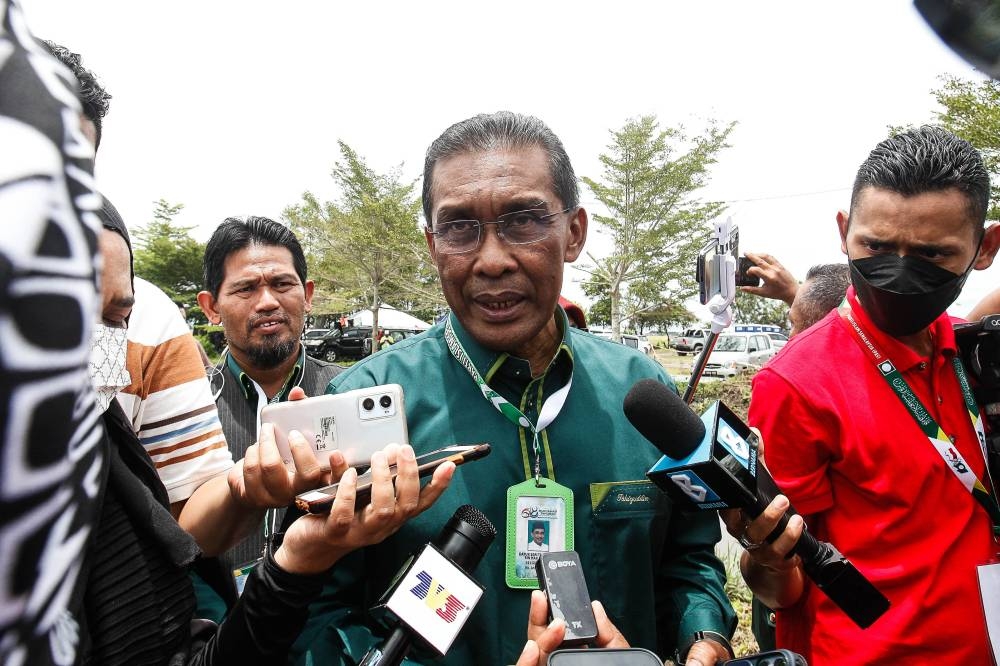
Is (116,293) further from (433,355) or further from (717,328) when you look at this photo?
(717,328)

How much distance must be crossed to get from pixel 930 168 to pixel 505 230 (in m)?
1.45

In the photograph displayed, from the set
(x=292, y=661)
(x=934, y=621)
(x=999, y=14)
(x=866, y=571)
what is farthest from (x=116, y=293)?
(x=934, y=621)

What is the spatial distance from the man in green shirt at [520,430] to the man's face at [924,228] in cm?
106

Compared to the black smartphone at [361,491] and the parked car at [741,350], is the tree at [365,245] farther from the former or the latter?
the black smartphone at [361,491]

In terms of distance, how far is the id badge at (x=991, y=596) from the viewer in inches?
67.5

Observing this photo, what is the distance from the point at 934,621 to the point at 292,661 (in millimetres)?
1822

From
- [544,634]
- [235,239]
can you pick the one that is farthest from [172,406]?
[235,239]

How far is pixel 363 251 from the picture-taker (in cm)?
2664

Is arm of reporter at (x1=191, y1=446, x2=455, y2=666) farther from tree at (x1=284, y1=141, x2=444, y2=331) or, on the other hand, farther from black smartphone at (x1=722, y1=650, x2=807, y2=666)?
tree at (x1=284, y1=141, x2=444, y2=331)

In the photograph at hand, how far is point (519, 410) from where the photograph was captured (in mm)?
1789

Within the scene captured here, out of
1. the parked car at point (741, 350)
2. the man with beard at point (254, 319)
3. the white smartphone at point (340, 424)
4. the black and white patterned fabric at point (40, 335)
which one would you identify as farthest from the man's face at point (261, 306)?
the parked car at point (741, 350)

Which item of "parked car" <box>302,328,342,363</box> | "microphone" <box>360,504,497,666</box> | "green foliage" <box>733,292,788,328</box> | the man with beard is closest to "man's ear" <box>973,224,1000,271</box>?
"microphone" <box>360,504,497,666</box>

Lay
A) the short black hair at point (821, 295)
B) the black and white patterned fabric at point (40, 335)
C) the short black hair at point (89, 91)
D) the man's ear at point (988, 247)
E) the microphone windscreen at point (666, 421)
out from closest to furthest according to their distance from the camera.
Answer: the black and white patterned fabric at point (40, 335), the microphone windscreen at point (666, 421), the short black hair at point (89, 91), the man's ear at point (988, 247), the short black hair at point (821, 295)

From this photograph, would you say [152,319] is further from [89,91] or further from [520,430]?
[520,430]
